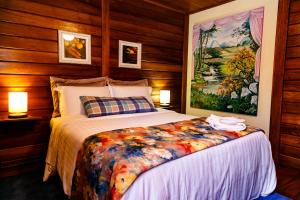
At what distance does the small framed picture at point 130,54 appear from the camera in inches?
127

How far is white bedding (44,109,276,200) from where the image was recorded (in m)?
1.16

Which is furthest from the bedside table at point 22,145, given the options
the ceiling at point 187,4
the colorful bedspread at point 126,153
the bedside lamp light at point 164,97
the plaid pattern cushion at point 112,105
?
the ceiling at point 187,4

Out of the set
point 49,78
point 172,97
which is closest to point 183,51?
point 172,97

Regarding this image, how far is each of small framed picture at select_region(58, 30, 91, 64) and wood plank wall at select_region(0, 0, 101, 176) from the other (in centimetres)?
6

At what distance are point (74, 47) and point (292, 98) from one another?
2982 mm

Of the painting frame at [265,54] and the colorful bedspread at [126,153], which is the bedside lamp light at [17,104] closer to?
the colorful bedspread at [126,153]

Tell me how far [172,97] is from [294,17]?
7.22 feet

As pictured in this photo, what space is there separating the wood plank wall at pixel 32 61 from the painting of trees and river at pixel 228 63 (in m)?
2.11

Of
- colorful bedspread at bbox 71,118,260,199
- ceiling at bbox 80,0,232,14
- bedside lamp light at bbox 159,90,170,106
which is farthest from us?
bedside lamp light at bbox 159,90,170,106

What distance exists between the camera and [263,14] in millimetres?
2930

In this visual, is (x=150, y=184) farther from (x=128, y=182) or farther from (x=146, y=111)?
(x=146, y=111)

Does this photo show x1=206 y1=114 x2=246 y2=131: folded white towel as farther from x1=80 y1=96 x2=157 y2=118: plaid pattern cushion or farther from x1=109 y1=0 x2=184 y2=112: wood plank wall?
x1=109 y1=0 x2=184 y2=112: wood plank wall

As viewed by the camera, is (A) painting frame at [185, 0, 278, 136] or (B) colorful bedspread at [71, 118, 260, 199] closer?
(B) colorful bedspread at [71, 118, 260, 199]

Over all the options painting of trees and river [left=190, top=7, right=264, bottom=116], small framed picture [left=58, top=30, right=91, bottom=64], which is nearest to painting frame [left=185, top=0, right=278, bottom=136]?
painting of trees and river [left=190, top=7, right=264, bottom=116]
